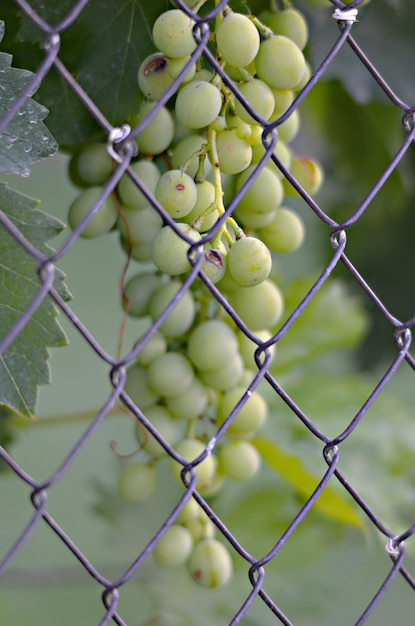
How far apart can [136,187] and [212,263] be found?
0.11m

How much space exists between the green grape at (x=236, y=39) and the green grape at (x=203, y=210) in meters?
0.08

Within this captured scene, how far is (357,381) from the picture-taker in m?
1.09

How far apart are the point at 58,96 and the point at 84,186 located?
3.1 inches

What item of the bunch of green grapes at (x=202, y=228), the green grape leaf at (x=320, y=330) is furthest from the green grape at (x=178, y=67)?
the green grape leaf at (x=320, y=330)

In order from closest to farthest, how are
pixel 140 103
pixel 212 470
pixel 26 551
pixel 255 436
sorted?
pixel 140 103 → pixel 212 470 → pixel 255 436 → pixel 26 551

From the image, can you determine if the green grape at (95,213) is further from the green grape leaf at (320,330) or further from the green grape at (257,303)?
the green grape leaf at (320,330)

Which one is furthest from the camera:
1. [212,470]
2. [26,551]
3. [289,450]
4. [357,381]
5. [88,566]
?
[26,551]

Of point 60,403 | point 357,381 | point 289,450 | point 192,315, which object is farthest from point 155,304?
point 60,403

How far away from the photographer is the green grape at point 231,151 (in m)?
0.55

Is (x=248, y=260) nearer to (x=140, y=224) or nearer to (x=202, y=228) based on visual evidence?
(x=202, y=228)

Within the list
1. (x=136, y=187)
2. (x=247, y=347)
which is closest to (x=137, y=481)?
(x=247, y=347)

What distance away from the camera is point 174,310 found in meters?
0.64

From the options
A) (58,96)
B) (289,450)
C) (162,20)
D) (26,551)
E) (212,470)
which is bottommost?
(26,551)

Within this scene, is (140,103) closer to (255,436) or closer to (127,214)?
(127,214)
